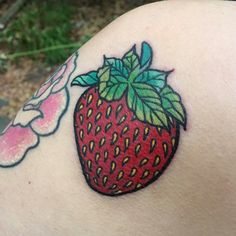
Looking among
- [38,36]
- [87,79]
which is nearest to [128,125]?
[87,79]

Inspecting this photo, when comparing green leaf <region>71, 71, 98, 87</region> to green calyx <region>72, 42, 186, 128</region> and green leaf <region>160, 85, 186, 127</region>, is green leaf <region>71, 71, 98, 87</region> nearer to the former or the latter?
green calyx <region>72, 42, 186, 128</region>

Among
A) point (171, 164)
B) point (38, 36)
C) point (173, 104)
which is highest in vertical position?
point (38, 36)

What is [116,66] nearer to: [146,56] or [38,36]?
[146,56]

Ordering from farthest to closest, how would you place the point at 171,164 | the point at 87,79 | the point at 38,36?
1. the point at 38,36
2. the point at 87,79
3. the point at 171,164

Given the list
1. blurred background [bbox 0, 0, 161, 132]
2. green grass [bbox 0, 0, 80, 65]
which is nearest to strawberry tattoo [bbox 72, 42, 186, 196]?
blurred background [bbox 0, 0, 161, 132]

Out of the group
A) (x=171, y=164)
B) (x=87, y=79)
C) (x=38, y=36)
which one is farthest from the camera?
(x=38, y=36)

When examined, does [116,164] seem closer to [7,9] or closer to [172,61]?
[172,61]

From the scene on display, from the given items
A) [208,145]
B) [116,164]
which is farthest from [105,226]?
[208,145]
